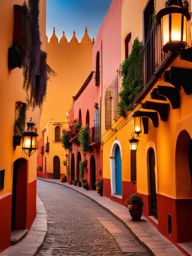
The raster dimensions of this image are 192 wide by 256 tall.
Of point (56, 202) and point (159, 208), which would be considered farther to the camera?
point (56, 202)

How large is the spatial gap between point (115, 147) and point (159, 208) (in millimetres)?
8151

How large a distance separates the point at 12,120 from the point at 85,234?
396cm

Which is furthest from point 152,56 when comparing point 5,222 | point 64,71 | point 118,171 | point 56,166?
point 64,71

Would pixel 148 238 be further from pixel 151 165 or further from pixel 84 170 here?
pixel 84 170

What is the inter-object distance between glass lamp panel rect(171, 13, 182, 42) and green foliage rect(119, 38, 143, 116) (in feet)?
22.3

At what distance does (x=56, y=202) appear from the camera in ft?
58.2

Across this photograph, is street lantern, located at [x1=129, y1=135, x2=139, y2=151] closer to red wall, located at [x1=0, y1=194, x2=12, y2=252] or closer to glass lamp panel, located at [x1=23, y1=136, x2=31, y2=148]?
glass lamp panel, located at [x1=23, y1=136, x2=31, y2=148]

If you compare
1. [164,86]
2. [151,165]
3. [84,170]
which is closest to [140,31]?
[151,165]

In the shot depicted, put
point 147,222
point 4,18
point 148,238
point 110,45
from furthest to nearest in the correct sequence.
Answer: point 110,45 → point 147,222 → point 148,238 → point 4,18

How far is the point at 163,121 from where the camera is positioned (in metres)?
9.12

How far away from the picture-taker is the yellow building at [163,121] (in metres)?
6.19

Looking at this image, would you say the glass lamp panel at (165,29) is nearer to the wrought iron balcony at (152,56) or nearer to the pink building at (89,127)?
the wrought iron balcony at (152,56)

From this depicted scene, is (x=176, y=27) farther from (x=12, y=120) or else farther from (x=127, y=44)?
(x=127, y=44)

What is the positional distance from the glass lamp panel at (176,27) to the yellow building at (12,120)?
3650 mm
